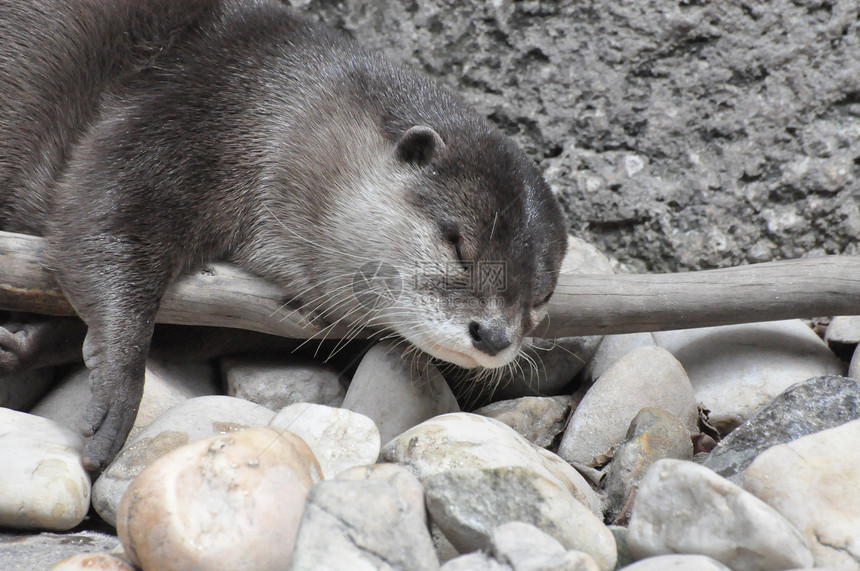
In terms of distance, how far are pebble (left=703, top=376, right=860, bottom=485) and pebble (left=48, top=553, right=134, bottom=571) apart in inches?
54.5

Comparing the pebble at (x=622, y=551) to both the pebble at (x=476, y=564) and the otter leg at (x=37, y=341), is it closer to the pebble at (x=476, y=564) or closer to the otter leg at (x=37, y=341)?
the pebble at (x=476, y=564)

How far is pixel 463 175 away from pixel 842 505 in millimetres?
1274

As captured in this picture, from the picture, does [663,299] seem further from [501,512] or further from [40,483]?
[40,483]

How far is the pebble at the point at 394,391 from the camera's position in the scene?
2400 mm

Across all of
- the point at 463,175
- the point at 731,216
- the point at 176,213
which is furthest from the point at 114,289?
→ the point at 731,216

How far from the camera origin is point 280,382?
2582 mm

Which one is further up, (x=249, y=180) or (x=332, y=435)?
(x=249, y=180)

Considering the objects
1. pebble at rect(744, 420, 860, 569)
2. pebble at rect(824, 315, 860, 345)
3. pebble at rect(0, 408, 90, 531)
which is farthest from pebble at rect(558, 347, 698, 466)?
pebble at rect(0, 408, 90, 531)

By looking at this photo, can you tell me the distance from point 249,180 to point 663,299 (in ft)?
4.59

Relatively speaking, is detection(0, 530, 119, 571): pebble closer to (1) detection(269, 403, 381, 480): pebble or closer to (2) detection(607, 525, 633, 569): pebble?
(1) detection(269, 403, 381, 480): pebble

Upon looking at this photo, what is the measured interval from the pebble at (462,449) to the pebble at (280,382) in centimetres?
70

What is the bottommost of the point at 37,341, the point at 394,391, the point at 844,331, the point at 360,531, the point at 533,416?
the point at 533,416

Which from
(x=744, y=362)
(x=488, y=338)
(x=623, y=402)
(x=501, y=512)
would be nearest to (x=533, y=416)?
(x=623, y=402)

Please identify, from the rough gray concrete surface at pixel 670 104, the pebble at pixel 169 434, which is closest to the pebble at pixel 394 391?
the pebble at pixel 169 434
